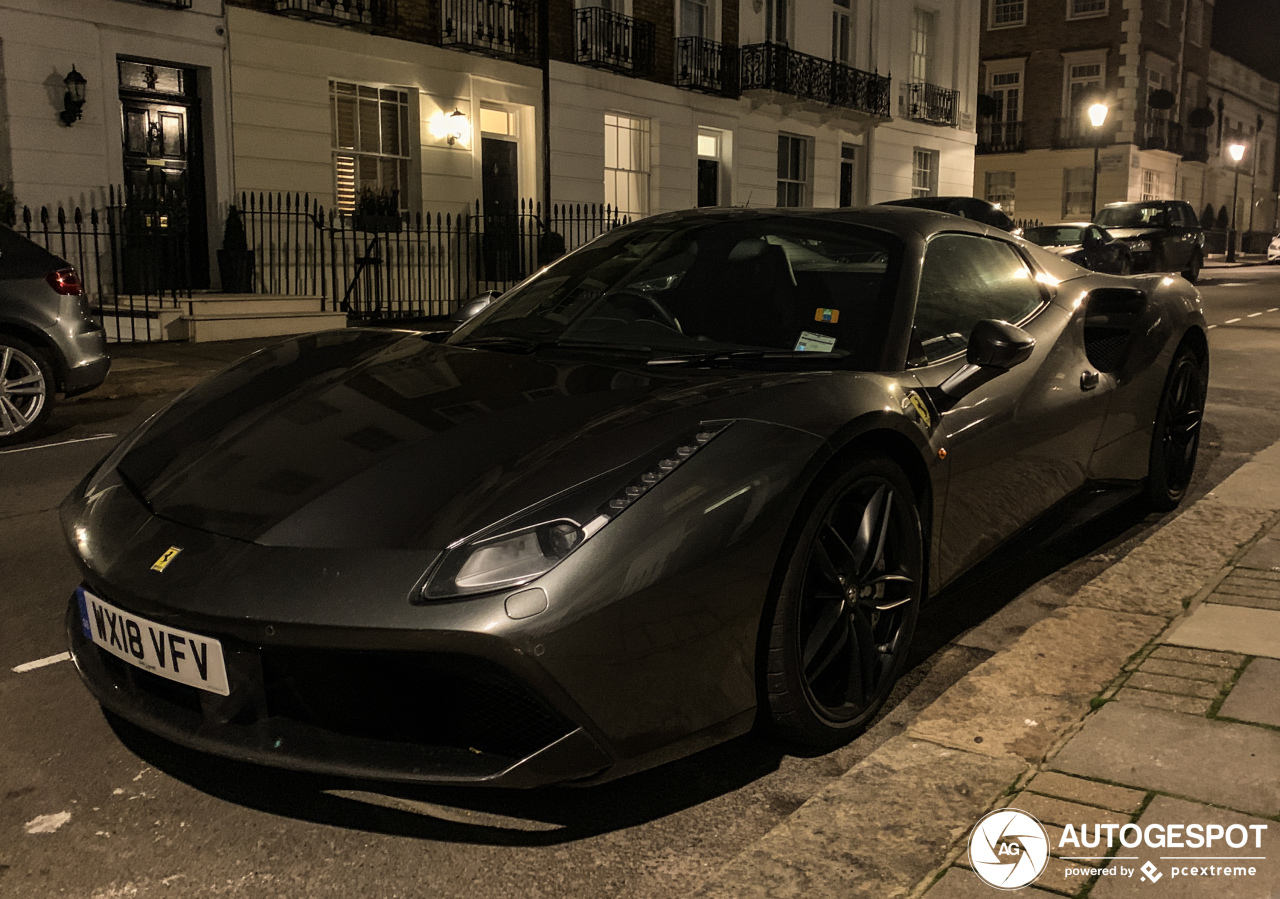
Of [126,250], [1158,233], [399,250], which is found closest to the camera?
[126,250]

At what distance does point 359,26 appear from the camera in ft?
55.6

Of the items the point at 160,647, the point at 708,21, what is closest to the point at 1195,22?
the point at 708,21

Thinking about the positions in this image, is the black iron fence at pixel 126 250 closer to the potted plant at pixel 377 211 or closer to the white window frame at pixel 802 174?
the potted plant at pixel 377 211

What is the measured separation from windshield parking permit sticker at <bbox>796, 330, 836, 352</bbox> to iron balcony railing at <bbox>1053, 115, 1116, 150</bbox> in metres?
46.5

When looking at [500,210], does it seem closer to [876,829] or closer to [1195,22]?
[876,829]

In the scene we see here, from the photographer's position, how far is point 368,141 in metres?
17.5

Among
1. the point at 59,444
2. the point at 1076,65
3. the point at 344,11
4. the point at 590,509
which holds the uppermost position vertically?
the point at 1076,65

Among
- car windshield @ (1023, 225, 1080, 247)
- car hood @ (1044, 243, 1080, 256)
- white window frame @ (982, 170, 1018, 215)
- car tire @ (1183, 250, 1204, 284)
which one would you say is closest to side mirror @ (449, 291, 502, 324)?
car hood @ (1044, 243, 1080, 256)

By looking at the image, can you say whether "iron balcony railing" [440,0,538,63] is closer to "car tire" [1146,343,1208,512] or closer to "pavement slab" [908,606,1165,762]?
"car tire" [1146,343,1208,512]

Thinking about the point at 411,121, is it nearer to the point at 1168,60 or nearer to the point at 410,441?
the point at 410,441

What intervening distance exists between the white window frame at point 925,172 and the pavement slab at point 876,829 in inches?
1176

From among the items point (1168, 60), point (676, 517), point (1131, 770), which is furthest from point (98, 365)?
point (1168, 60)

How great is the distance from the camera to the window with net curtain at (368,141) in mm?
17141

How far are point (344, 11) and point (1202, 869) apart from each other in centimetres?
1675
